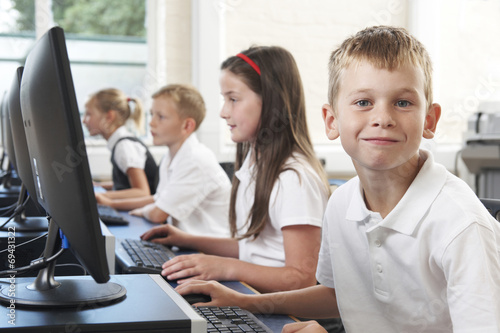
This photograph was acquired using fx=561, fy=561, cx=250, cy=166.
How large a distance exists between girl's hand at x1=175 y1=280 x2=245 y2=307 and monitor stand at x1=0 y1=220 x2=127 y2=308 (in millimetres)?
233

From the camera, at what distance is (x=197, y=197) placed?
6.87 ft

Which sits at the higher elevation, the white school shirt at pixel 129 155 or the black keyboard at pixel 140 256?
the black keyboard at pixel 140 256

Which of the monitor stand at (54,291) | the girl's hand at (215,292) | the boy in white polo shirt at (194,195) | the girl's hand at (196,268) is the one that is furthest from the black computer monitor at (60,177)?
the boy in white polo shirt at (194,195)

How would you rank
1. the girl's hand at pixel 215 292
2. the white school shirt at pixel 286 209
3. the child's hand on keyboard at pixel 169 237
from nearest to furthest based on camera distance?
the girl's hand at pixel 215 292, the white school shirt at pixel 286 209, the child's hand on keyboard at pixel 169 237

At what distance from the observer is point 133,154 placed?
3.01 m

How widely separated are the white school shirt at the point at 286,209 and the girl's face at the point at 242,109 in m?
0.10

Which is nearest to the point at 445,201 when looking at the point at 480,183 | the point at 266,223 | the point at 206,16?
the point at 266,223

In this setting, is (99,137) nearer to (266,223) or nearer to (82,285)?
(266,223)

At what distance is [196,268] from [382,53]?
22.4 inches

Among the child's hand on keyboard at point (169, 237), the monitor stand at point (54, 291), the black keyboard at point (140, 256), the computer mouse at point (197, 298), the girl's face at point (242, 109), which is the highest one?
the girl's face at point (242, 109)

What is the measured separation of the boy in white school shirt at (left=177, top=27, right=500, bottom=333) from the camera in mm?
717

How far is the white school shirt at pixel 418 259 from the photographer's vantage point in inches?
27.4

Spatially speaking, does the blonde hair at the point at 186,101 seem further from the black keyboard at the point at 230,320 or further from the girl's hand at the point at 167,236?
the black keyboard at the point at 230,320

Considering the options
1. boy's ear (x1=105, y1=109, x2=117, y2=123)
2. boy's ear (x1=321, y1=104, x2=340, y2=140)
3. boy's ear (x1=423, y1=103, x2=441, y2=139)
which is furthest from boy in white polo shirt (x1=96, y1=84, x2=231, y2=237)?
boy's ear (x1=423, y1=103, x2=441, y2=139)
